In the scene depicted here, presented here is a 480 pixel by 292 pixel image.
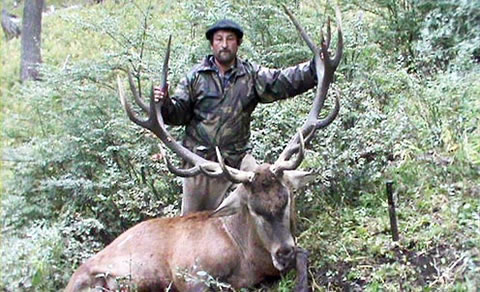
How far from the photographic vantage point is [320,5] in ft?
31.8

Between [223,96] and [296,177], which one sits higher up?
[223,96]

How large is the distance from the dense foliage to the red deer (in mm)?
351

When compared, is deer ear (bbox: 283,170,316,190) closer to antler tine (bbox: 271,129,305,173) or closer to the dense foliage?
antler tine (bbox: 271,129,305,173)

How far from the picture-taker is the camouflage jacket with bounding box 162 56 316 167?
678 centimetres

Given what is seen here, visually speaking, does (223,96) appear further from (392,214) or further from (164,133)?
(392,214)

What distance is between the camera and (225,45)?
6.69 metres

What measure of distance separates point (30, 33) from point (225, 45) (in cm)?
1173

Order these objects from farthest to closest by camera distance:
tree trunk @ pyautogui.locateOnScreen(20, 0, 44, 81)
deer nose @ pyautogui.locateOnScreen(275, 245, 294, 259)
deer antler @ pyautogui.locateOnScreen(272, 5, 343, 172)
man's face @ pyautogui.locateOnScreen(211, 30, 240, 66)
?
tree trunk @ pyautogui.locateOnScreen(20, 0, 44, 81) < man's face @ pyautogui.locateOnScreen(211, 30, 240, 66) < deer antler @ pyautogui.locateOnScreen(272, 5, 343, 172) < deer nose @ pyautogui.locateOnScreen(275, 245, 294, 259)

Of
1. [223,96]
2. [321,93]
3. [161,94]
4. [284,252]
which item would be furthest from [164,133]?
[284,252]

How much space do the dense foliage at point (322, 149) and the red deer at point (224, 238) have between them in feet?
1.15

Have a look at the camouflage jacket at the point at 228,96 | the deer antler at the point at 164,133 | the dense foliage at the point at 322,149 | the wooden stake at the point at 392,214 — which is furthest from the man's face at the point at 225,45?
the wooden stake at the point at 392,214

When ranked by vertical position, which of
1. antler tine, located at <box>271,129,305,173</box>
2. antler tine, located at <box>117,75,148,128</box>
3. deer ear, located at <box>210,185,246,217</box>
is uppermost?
antler tine, located at <box>117,75,148,128</box>

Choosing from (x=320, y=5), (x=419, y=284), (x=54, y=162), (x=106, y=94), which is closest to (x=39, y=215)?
(x=54, y=162)

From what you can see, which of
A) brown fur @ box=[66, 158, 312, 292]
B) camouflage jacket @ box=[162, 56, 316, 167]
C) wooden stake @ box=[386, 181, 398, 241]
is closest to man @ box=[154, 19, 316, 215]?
camouflage jacket @ box=[162, 56, 316, 167]
